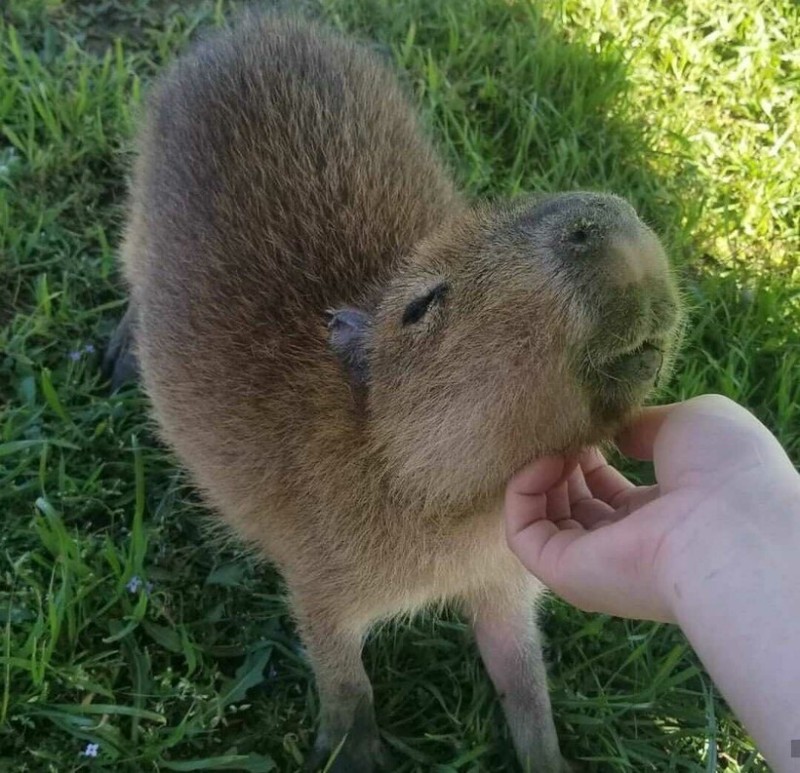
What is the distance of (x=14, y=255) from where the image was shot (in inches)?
138

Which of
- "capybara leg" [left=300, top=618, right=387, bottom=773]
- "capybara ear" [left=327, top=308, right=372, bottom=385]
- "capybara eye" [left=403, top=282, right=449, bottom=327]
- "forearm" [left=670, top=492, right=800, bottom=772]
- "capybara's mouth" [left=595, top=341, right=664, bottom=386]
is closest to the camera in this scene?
Answer: "forearm" [left=670, top=492, right=800, bottom=772]

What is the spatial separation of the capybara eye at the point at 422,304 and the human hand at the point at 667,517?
→ 39 cm

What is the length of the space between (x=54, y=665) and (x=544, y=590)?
4.37 ft

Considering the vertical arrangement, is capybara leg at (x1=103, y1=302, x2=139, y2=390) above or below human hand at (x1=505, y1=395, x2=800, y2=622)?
below

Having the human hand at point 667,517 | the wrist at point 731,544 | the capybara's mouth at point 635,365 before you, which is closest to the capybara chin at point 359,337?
the capybara's mouth at point 635,365

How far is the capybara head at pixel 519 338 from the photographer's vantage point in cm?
177

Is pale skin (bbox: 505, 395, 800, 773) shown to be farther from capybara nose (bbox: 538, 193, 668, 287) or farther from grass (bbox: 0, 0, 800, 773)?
grass (bbox: 0, 0, 800, 773)

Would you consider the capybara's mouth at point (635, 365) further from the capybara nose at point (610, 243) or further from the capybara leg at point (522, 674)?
the capybara leg at point (522, 674)

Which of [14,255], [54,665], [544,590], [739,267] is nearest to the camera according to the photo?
[54,665]

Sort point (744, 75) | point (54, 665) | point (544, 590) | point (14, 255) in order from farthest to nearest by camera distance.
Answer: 1. point (744, 75)
2. point (14, 255)
3. point (544, 590)
4. point (54, 665)

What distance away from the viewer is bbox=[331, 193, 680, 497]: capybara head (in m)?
1.77

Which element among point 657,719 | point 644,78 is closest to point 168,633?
point 657,719

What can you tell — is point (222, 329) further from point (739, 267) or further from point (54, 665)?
point (739, 267)

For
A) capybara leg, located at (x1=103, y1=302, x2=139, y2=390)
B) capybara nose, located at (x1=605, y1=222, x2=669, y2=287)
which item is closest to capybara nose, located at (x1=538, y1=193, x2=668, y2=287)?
capybara nose, located at (x1=605, y1=222, x2=669, y2=287)
